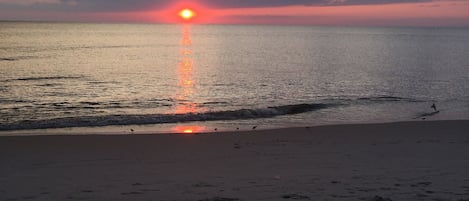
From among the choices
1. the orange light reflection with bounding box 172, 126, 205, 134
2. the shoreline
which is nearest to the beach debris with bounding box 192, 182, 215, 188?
the shoreline

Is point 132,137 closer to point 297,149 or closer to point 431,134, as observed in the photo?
point 297,149

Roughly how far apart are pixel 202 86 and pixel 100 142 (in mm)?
18263

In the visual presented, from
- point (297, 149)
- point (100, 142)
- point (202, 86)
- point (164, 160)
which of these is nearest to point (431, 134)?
point (297, 149)

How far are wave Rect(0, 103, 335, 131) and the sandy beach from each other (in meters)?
3.64

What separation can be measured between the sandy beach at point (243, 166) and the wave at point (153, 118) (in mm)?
3642

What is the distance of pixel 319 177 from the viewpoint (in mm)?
9227

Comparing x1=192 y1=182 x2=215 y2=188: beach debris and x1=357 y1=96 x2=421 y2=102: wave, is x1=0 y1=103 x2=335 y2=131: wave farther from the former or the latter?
x1=192 y1=182 x2=215 y2=188: beach debris

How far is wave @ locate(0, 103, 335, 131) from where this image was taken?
18109 mm

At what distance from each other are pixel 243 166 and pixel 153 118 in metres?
10.2

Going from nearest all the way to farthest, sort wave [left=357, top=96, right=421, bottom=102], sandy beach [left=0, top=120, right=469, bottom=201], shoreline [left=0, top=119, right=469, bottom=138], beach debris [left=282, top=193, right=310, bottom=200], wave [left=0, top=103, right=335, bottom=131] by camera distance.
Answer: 1. beach debris [left=282, top=193, right=310, bottom=200]
2. sandy beach [left=0, top=120, right=469, bottom=201]
3. shoreline [left=0, top=119, right=469, bottom=138]
4. wave [left=0, top=103, right=335, bottom=131]
5. wave [left=357, top=96, right=421, bottom=102]

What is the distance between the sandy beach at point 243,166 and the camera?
811 cm

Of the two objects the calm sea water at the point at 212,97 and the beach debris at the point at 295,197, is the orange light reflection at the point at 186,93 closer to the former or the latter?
the calm sea water at the point at 212,97

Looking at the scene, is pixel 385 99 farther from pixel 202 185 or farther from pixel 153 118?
pixel 202 185

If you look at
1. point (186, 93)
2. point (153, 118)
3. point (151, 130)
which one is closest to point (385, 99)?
point (186, 93)
